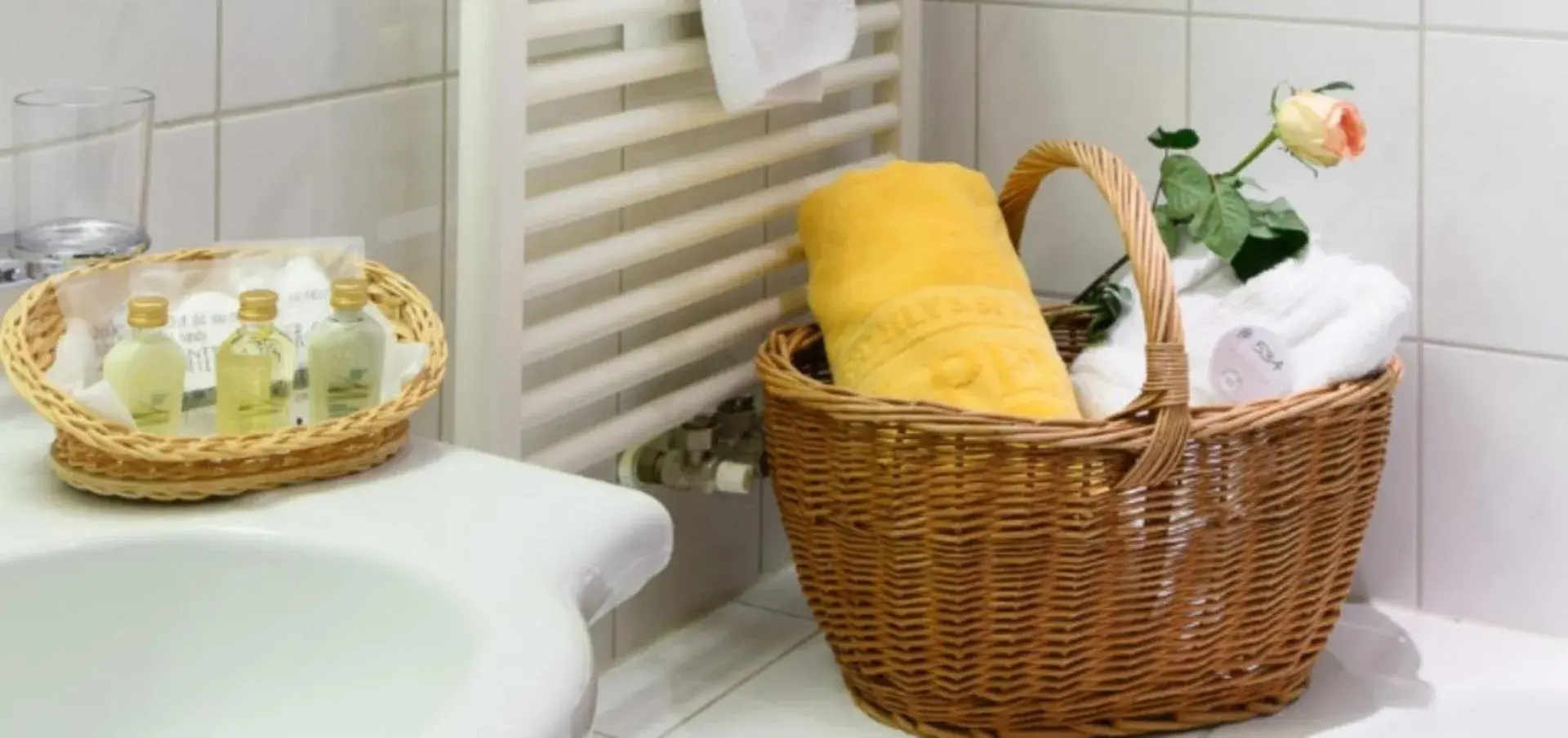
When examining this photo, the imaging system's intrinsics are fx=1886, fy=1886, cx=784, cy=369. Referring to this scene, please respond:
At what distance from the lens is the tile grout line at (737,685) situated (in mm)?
1540

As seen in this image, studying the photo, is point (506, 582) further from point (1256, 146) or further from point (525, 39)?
point (1256, 146)

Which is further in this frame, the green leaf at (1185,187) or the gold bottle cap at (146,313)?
the green leaf at (1185,187)

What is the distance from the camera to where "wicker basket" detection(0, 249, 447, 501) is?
0.84m

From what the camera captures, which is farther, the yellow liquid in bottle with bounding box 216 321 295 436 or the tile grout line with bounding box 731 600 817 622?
the tile grout line with bounding box 731 600 817 622

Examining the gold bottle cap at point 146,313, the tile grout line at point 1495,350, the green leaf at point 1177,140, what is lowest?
the tile grout line at point 1495,350

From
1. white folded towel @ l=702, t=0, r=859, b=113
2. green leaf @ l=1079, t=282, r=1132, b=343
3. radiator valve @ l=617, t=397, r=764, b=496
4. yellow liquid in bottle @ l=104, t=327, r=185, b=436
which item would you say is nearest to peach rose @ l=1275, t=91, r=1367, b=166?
green leaf @ l=1079, t=282, r=1132, b=343

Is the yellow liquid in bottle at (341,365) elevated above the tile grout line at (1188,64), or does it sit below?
below

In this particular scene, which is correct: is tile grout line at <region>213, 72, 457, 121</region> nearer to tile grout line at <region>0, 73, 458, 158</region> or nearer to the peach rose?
tile grout line at <region>0, 73, 458, 158</region>

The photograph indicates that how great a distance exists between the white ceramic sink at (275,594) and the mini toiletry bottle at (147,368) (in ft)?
0.16

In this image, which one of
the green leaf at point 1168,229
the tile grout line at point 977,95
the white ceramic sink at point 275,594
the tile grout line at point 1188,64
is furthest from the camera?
the tile grout line at point 977,95

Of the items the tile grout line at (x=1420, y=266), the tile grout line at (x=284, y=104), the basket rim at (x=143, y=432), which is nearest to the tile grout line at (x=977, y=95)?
the tile grout line at (x=1420, y=266)

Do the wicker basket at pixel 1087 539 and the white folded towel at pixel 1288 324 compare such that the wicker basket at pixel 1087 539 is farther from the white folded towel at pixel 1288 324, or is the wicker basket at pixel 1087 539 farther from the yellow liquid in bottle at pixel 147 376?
the yellow liquid in bottle at pixel 147 376

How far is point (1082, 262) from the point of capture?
6.07 feet

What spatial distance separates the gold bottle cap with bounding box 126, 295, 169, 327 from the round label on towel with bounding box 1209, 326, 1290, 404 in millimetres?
834
